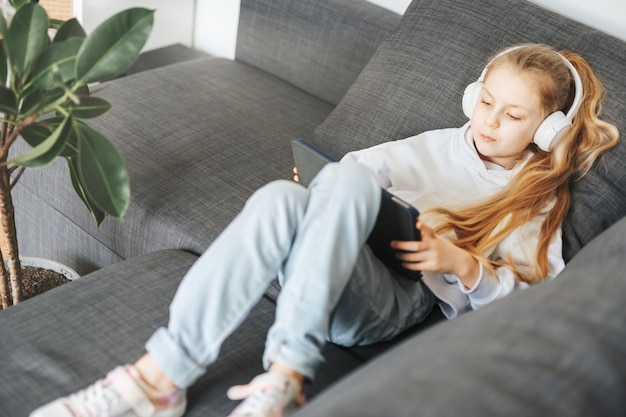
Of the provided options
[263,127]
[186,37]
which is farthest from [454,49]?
[186,37]

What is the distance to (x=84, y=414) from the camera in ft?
3.53

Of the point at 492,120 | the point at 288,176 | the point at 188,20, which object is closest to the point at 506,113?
the point at 492,120

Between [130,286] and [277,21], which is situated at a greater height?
[277,21]

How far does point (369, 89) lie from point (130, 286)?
0.75 m

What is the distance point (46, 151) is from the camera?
1131 millimetres

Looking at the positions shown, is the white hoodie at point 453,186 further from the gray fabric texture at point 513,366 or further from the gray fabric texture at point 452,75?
the gray fabric texture at point 513,366

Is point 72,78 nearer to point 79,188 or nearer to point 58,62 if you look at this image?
point 58,62

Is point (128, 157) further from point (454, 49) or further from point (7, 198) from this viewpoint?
point (454, 49)

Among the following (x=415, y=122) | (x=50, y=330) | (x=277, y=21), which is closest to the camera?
(x=50, y=330)

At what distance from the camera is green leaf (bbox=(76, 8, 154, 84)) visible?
1162 millimetres

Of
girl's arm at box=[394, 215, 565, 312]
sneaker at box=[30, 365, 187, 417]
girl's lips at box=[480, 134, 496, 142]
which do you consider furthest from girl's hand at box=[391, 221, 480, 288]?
sneaker at box=[30, 365, 187, 417]

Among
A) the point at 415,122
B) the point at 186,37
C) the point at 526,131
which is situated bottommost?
the point at 186,37

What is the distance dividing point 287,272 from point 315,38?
113 cm

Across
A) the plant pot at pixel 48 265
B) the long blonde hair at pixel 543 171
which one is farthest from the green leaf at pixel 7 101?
the long blonde hair at pixel 543 171
